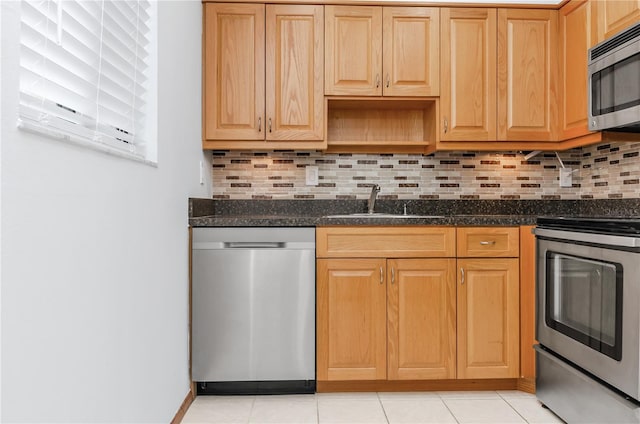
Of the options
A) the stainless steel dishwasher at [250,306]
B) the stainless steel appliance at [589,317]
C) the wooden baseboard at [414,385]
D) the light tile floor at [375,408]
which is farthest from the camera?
the wooden baseboard at [414,385]

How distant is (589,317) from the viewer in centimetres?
195

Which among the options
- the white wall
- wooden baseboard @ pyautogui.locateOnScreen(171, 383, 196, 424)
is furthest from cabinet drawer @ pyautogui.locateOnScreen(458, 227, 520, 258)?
wooden baseboard @ pyautogui.locateOnScreen(171, 383, 196, 424)

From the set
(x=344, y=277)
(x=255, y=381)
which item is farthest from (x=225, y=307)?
(x=344, y=277)

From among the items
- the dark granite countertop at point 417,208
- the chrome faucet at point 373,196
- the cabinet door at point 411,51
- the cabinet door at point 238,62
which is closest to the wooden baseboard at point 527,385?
the dark granite countertop at point 417,208

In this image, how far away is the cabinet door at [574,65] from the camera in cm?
254

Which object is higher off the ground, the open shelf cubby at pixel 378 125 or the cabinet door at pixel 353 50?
the cabinet door at pixel 353 50

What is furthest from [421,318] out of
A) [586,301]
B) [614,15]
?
[614,15]

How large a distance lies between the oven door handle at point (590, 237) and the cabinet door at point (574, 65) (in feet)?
2.12

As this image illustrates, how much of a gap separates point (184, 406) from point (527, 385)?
170 centimetres

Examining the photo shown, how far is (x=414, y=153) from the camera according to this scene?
303 cm

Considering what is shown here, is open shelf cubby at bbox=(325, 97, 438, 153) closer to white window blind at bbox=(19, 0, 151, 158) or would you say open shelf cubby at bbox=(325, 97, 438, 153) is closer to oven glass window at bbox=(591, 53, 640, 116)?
oven glass window at bbox=(591, 53, 640, 116)

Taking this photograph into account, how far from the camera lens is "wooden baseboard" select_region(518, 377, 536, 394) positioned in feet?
7.99

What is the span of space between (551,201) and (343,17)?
1718 mm

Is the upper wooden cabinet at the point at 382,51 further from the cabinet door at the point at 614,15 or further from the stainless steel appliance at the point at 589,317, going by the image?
the stainless steel appliance at the point at 589,317
